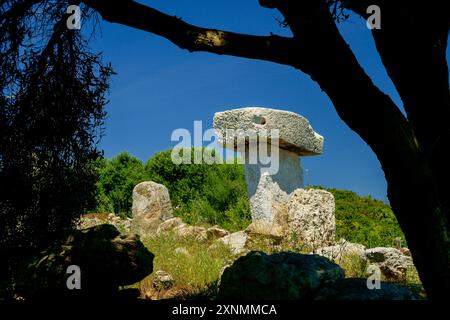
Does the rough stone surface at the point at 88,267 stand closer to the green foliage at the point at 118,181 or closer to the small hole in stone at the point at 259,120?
the small hole in stone at the point at 259,120

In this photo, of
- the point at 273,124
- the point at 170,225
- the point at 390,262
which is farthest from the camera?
the point at 170,225

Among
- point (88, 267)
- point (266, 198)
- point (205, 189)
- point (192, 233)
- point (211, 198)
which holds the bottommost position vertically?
point (88, 267)

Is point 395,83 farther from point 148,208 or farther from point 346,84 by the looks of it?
point 148,208

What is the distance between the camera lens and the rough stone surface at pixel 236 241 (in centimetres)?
1157

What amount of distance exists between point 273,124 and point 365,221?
5665 millimetres

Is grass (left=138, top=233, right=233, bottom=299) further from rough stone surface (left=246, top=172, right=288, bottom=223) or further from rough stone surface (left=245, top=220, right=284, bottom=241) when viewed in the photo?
rough stone surface (left=246, top=172, right=288, bottom=223)

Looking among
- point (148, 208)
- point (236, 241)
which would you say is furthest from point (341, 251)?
point (148, 208)

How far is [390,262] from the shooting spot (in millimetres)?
10242

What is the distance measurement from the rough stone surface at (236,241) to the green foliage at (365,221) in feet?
13.1

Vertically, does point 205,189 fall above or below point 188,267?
above

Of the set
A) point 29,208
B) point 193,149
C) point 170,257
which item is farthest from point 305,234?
point 193,149

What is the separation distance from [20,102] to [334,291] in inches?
A: 194

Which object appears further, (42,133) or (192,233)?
(192,233)

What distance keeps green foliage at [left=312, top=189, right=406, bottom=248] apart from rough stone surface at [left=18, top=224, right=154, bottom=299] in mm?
9021
